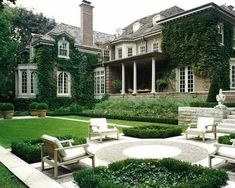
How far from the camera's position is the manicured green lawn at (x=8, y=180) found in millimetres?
5329

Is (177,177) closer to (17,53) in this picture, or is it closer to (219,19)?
(219,19)

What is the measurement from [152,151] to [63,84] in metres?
22.2

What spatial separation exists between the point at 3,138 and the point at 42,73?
16.8 metres

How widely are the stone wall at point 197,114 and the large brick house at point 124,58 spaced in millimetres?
7675

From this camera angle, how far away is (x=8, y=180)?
5.65 meters

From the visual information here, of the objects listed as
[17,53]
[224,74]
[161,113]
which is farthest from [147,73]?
[17,53]

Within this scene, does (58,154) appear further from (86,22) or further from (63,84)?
(86,22)

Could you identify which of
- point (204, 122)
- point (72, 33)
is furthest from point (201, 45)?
point (72, 33)

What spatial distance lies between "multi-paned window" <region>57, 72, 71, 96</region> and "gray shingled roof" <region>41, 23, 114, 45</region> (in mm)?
4011

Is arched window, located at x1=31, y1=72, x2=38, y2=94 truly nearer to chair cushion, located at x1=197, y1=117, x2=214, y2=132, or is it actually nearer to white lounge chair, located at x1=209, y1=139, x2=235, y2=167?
chair cushion, located at x1=197, y1=117, x2=214, y2=132

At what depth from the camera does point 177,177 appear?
5121 mm

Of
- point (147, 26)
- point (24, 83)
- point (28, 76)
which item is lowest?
point (24, 83)

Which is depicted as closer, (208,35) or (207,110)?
(207,110)

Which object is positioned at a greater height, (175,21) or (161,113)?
(175,21)
